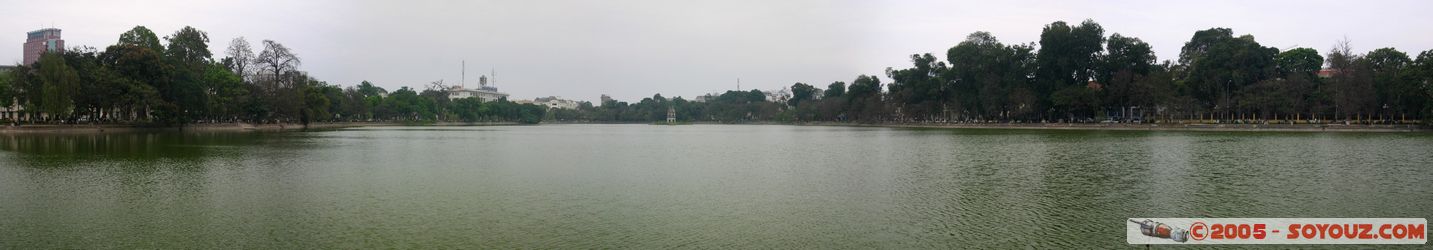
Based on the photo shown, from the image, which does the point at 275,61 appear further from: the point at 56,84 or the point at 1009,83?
the point at 1009,83

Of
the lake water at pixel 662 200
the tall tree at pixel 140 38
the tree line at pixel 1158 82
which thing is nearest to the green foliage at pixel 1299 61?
the tree line at pixel 1158 82

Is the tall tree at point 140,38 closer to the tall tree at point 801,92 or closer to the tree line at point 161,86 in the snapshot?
the tree line at point 161,86

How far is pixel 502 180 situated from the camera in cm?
1678

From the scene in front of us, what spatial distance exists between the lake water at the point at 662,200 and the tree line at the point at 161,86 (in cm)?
3308

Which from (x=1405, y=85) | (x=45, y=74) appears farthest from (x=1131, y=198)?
(x=45, y=74)

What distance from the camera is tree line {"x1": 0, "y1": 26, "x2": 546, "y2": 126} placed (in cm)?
5009

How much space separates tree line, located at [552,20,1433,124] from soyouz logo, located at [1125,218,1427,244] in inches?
2030

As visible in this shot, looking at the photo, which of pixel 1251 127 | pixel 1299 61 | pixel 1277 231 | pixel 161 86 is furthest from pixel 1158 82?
pixel 161 86

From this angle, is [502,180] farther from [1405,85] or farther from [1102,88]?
[1102,88]

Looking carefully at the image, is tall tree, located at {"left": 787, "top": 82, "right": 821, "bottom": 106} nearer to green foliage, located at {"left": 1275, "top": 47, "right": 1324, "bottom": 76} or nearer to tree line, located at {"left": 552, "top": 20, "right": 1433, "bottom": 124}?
tree line, located at {"left": 552, "top": 20, "right": 1433, "bottom": 124}

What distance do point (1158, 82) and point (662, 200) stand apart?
62.9 meters

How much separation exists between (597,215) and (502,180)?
20.2ft

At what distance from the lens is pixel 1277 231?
31.8ft

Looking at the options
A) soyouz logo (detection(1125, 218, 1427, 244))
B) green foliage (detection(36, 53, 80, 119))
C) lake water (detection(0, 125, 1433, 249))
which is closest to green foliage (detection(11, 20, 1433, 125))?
green foliage (detection(36, 53, 80, 119))
